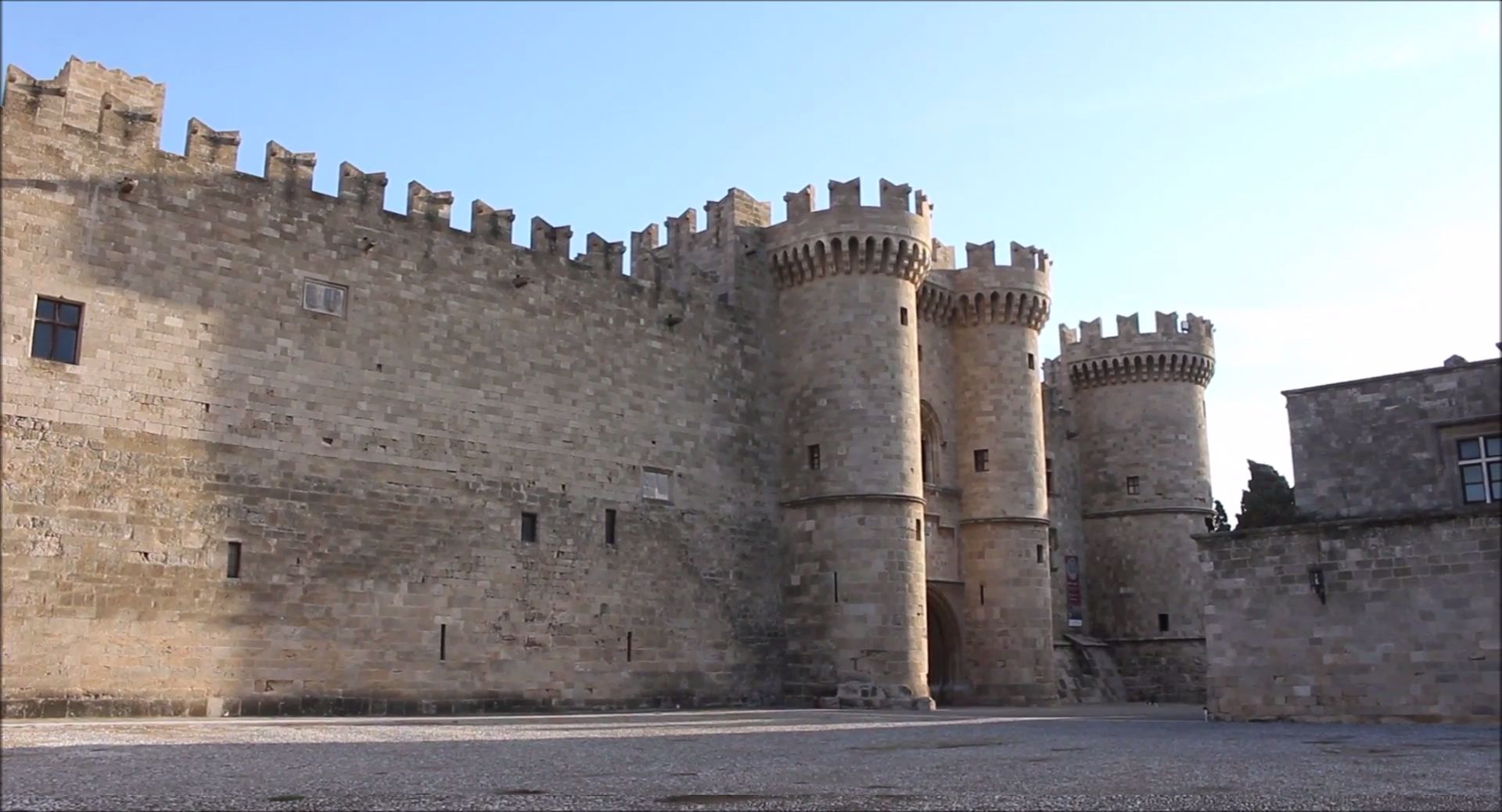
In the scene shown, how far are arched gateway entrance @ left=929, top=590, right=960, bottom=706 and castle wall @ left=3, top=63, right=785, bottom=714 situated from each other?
16.5ft

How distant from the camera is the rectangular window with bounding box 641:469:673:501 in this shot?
73.6 feet

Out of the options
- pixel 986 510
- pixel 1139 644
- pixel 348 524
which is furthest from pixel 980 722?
pixel 1139 644

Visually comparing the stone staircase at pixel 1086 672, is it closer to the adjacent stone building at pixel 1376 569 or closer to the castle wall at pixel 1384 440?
the adjacent stone building at pixel 1376 569

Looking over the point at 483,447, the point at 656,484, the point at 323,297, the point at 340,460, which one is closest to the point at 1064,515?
the point at 656,484

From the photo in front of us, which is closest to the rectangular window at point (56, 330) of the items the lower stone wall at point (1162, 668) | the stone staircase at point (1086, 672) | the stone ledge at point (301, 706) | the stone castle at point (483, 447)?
the stone castle at point (483, 447)

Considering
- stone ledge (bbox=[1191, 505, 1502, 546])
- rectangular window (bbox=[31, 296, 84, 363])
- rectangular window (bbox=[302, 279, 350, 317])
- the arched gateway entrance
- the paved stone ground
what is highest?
rectangular window (bbox=[302, 279, 350, 317])

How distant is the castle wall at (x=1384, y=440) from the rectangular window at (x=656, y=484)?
11135 millimetres

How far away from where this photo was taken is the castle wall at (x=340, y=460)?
52.9ft

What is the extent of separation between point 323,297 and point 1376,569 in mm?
14621

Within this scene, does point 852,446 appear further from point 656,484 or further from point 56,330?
point 56,330

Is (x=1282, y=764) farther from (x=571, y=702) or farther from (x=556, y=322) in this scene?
(x=556, y=322)

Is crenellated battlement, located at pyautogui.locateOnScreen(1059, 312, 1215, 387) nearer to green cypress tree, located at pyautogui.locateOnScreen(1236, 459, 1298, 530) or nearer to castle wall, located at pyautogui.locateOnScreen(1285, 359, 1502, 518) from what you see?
green cypress tree, located at pyautogui.locateOnScreen(1236, 459, 1298, 530)

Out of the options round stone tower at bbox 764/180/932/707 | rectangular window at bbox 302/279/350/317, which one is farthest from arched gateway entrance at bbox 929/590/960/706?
rectangular window at bbox 302/279/350/317

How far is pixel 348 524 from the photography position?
18.5 metres
